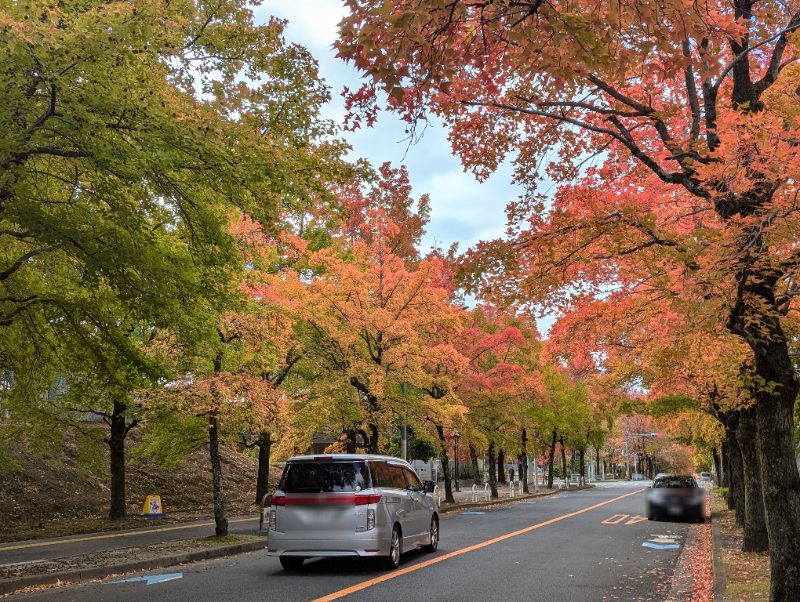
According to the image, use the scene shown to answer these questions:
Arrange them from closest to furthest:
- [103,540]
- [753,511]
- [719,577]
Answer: [719,577], [753,511], [103,540]

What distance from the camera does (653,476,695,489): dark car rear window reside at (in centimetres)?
2305

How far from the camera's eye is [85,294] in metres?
12.7

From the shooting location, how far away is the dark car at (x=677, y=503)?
73.3 feet

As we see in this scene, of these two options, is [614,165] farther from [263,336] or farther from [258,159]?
[263,336]

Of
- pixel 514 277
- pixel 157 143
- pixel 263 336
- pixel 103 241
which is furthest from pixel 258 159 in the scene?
pixel 263 336

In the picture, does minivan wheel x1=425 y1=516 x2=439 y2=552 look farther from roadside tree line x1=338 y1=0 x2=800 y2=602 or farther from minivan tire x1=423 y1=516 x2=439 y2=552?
roadside tree line x1=338 y1=0 x2=800 y2=602

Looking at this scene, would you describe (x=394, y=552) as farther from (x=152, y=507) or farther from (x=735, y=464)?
(x=735, y=464)

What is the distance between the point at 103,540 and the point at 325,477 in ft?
31.8

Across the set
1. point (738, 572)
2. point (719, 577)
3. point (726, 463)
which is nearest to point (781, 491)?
point (719, 577)

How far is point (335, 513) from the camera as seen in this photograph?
32.6 feet

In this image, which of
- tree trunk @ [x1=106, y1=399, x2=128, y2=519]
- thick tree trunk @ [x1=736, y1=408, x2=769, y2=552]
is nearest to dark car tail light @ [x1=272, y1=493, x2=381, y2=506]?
thick tree trunk @ [x1=736, y1=408, x2=769, y2=552]

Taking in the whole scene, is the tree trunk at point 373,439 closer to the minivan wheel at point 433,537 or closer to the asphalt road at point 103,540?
the asphalt road at point 103,540

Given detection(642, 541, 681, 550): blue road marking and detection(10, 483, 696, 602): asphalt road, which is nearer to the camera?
detection(10, 483, 696, 602): asphalt road

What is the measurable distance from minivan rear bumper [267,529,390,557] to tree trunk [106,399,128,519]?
1336 centimetres
